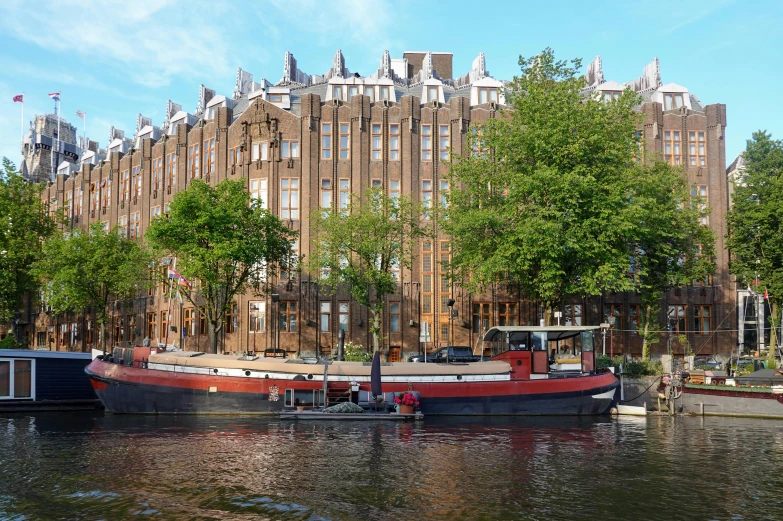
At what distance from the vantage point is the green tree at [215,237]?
44.5 meters

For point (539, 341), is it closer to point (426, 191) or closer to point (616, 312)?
point (616, 312)

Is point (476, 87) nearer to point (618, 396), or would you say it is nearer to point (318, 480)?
point (618, 396)

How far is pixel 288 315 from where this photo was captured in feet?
182

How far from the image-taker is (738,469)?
2267 centimetres

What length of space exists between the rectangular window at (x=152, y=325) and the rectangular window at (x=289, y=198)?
17541 millimetres

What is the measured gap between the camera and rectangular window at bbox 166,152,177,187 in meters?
65.2

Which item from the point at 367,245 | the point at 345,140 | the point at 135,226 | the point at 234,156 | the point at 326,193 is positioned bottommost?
the point at 367,245

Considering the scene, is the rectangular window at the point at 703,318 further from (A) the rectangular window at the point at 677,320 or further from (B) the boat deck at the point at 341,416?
(B) the boat deck at the point at 341,416

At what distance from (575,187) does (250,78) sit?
49.5 metres

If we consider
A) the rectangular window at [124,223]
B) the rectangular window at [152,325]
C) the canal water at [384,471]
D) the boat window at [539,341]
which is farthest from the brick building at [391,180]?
the canal water at [384,471]

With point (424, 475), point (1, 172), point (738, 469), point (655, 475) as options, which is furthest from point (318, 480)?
point (1, 172)

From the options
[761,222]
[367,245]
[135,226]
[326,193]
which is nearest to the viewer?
[367,245]

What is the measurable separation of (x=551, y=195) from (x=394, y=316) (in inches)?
753

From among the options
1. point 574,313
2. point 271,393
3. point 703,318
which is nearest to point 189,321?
point 271,393
